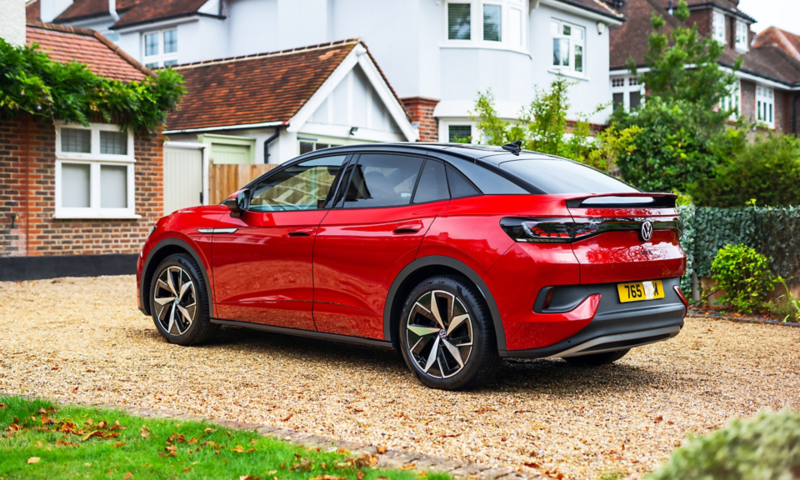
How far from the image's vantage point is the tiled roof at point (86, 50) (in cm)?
1399

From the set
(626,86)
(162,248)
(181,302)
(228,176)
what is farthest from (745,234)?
(626,86)

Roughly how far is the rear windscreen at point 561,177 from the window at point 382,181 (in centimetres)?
72

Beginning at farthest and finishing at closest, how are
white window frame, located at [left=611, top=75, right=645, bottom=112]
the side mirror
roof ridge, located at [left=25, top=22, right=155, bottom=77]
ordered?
1. white window frame, located at [left=611, top=75, right=645, bottom=112]
2. roof ridge, located at [left=25, top=22, right=155, bottom=77]
3. the side mirror

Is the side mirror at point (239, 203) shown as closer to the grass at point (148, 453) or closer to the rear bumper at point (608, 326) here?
the grass at point (148, 453)

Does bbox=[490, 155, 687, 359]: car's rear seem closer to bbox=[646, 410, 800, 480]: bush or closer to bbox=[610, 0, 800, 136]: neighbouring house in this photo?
bbox=[646, 410, 800, 480]: bush

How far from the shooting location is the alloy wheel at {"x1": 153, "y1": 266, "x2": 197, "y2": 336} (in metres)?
7.36

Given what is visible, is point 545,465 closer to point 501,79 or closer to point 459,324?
point 459,324

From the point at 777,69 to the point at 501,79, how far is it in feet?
87.9

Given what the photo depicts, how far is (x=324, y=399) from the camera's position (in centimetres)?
543

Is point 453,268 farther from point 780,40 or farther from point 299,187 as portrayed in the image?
point 780,40

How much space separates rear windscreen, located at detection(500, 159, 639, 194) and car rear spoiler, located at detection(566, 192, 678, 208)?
7.2 inches

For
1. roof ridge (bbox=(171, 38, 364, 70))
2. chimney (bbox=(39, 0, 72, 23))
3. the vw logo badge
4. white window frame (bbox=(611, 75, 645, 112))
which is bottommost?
the vw logo badge

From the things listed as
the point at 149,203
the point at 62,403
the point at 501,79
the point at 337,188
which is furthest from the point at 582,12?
the point at 62,403

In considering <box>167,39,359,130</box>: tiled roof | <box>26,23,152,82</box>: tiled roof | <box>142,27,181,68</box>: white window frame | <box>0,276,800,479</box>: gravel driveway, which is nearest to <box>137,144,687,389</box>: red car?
<box>0,276,800,479</box>: gravel driveway
